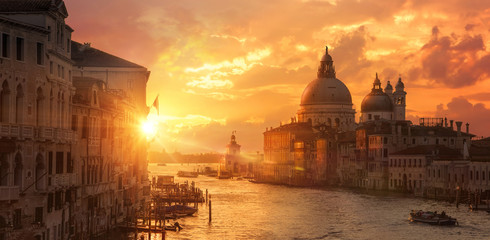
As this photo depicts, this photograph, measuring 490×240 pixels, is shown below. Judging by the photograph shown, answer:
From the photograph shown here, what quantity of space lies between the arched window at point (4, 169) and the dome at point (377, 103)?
11658cm

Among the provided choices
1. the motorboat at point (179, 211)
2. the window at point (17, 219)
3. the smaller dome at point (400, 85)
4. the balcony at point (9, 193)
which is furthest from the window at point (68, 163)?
the smaller dome at point (400, 85)

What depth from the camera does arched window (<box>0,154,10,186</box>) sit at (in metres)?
26.1

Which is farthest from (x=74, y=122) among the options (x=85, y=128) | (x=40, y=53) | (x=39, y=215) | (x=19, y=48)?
(x=19, y=48)

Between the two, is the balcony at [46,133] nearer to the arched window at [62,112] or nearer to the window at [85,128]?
the arched window at [62,112]

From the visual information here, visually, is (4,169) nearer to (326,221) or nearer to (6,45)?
(6,45)

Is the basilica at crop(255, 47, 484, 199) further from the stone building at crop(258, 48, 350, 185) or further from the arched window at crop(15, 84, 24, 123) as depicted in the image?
the arched window at crop(15, 84, 24, 123)

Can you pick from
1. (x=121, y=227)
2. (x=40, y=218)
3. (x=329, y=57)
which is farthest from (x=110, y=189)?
(x=329, y=57)

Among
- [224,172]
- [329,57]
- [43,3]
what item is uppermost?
[329,57]

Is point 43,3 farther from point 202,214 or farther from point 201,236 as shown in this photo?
point 202,214

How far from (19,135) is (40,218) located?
3719 millimetres

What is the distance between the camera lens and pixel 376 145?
105750mm

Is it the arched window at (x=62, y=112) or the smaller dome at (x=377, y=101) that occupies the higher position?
the smaller dome at (x=377, y=101)

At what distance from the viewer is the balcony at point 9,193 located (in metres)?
25.6

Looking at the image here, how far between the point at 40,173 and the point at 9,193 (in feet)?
8.52
